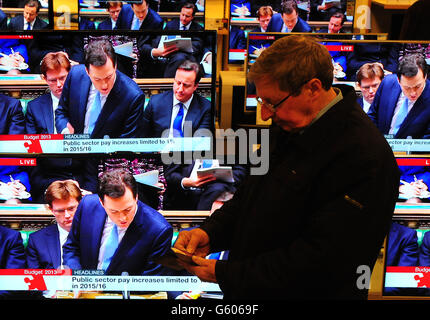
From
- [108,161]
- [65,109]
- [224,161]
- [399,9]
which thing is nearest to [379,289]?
[224,161]

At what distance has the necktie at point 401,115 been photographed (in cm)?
250

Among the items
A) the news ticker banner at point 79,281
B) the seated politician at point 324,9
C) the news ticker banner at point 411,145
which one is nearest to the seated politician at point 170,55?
the news ticker banner at point 79,281

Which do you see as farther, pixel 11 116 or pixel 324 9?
pixel 324 9

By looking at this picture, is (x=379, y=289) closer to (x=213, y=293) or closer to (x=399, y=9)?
(x=213, y=293)

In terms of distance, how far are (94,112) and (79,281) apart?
28.2 inches

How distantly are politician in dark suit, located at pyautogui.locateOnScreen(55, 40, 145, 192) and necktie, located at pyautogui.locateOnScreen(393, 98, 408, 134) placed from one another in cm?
114

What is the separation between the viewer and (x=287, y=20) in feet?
20.8

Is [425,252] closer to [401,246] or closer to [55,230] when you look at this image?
[401,246]

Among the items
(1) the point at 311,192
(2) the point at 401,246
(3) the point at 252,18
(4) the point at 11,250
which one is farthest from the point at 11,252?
(3) the point at 252,18

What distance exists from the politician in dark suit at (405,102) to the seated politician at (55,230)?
1369 millimetres

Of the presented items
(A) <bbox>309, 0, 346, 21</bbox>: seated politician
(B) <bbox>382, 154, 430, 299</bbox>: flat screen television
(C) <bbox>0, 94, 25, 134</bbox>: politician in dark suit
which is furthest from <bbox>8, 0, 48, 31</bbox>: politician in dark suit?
(B) <bbox>382, 154, 430, 299</bbox>: flat screen television

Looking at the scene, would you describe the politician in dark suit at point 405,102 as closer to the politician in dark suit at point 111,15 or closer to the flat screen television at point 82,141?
the flat screen television at point 82,141
